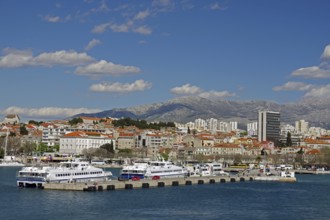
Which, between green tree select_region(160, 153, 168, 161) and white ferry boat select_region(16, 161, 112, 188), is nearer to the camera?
white ferry boat select_region(16, 161, 112, 188)

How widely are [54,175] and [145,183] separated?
6.99m

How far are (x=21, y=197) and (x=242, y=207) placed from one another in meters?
12.9

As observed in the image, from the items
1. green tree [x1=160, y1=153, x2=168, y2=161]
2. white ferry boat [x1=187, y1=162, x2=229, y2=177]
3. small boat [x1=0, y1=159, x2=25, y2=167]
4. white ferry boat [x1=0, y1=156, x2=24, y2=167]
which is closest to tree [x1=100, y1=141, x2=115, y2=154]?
green tree [x1=160, y1=153, x2=168, y2=161]

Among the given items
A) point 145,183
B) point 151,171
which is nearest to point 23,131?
point 151,171

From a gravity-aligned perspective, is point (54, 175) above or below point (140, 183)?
above

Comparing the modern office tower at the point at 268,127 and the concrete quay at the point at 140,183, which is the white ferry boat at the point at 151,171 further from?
the modern office tower at the point at 268,127

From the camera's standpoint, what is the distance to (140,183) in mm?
47156

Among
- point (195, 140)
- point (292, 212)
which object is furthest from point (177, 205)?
point (195, 140)

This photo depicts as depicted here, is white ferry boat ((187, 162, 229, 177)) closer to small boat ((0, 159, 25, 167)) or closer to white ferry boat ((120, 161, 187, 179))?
white ferry boat ((120, 161, 187, 179))

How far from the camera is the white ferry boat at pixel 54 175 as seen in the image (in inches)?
1722

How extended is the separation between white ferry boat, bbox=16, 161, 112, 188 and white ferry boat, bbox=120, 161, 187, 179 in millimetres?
4240

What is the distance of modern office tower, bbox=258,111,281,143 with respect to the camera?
145375 millimetres

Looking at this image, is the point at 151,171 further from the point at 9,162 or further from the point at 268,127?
the point at 268,127

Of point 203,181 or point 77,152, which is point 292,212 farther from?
point 77,152
